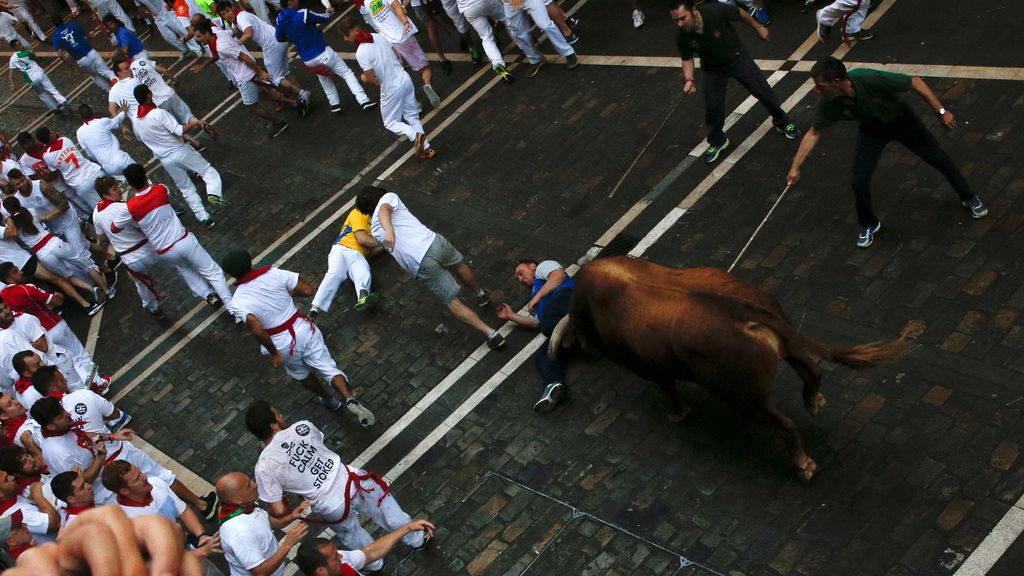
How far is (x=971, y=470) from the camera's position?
6973 millimetres

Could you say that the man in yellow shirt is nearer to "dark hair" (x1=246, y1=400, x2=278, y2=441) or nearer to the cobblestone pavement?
the cobblestone pavement

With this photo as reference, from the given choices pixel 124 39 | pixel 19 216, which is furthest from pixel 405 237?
pixel 124 39

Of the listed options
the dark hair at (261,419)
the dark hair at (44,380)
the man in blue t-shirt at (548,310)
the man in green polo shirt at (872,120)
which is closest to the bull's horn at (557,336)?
the man in blue t-shirt at (548,310)

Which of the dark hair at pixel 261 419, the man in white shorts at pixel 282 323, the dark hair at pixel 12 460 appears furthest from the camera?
the man in white shorts at pixel 282 323

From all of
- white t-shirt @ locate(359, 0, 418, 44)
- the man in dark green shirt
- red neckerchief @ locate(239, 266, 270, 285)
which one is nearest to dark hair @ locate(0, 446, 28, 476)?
red neckerchief @ locate(239, 266, 270, 285)

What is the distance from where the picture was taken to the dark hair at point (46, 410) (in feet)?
29.9

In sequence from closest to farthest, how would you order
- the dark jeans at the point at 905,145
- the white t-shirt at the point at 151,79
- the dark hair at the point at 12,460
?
1. the dark jeans at the point at 905,145
2. the dark hair at the point at 12,460
3. the white t-shirt at the point at 151,79

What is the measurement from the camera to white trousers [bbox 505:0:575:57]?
44.8 ft

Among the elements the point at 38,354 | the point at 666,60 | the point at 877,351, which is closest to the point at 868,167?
the point at 877,351

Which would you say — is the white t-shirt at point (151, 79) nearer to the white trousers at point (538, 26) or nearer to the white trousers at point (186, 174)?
the white trousers at point (186, 174)

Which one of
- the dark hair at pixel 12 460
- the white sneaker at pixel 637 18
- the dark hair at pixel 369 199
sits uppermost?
the dark hair at pixel 12 460

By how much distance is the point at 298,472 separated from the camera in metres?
7.44

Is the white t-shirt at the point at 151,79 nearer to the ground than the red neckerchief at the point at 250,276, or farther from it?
farther from it

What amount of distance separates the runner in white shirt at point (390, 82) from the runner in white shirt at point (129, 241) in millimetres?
3266
